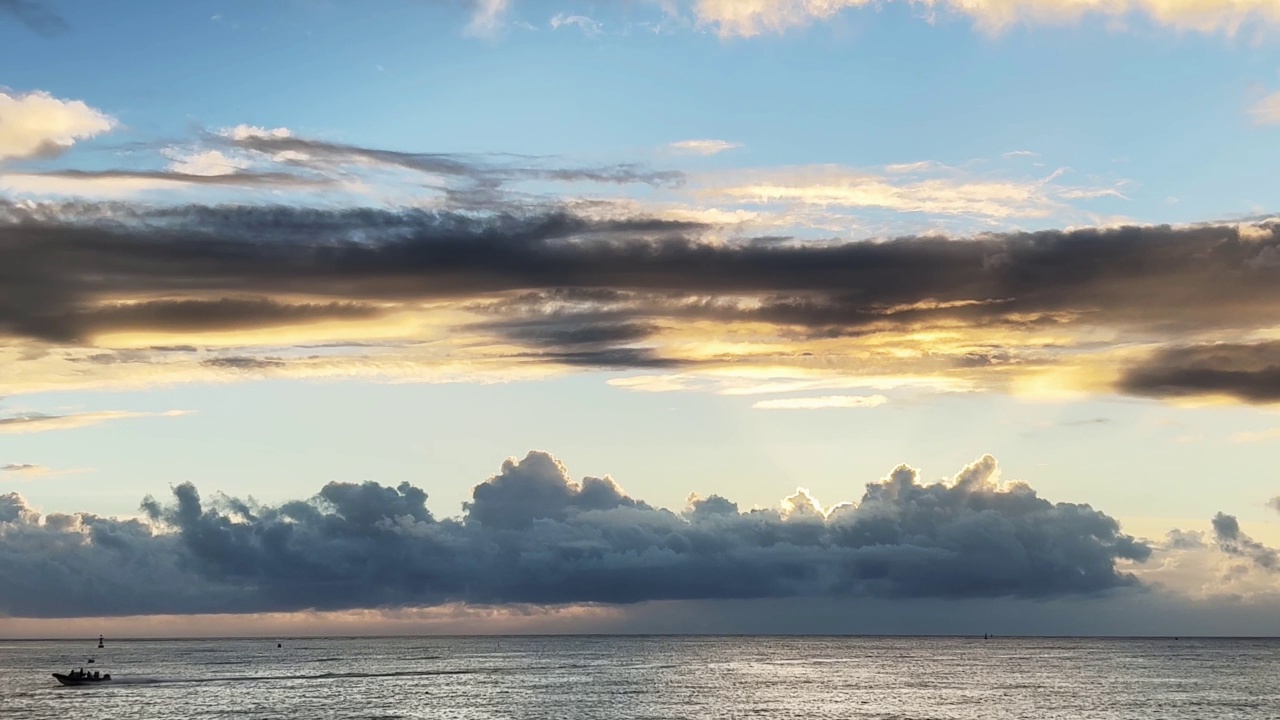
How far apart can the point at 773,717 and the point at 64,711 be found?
104740 millimetres

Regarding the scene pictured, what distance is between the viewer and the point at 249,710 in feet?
622

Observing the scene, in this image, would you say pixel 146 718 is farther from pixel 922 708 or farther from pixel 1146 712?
pixel 1146 712

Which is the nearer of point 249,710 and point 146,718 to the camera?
point 146,718

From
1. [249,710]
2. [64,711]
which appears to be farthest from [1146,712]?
[64,711]

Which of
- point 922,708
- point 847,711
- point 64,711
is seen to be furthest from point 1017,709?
point 64,711

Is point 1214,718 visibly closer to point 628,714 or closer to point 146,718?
point 628,714

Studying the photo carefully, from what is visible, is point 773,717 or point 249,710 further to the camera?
point 249,710

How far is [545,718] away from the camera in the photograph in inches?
6924

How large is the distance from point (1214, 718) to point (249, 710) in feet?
464

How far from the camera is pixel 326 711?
186m

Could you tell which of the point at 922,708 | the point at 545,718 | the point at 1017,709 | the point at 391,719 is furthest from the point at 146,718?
the point at 1017,709

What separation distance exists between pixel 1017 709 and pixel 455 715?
277 ft

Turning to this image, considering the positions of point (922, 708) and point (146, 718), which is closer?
point (146, 718)

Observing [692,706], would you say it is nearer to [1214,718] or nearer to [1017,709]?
[1017,709]
